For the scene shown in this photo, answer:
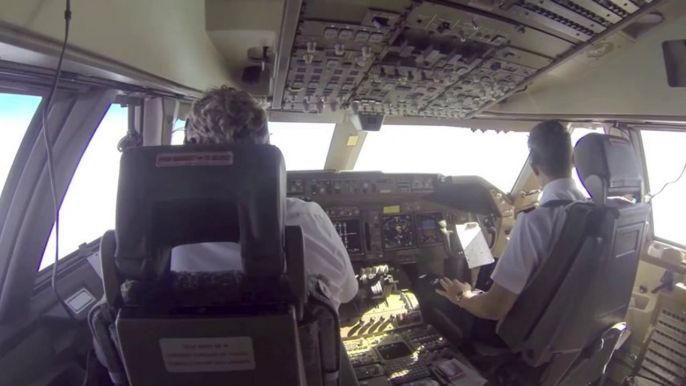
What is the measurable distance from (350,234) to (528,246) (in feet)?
4.57

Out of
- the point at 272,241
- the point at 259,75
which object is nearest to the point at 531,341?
the point at 272,241

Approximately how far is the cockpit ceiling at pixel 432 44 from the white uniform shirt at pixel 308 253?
1.86 feet

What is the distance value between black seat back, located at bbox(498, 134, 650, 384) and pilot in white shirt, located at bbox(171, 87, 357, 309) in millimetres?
997

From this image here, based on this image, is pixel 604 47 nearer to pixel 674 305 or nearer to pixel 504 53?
pixel 504 53

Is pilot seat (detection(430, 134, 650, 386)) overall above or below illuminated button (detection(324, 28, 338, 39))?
below

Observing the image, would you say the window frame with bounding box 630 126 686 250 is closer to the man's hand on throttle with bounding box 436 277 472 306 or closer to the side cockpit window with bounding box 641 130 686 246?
the side cockpit window with bounding box 641 130 686 246

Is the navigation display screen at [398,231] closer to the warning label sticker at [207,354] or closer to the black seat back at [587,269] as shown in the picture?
the black seat back at [587,269]

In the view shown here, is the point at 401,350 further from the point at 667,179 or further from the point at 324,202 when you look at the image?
the point at 667,179

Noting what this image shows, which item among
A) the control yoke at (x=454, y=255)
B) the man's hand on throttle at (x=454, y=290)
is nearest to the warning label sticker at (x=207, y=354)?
the man's hand on throttle at (x=454, y=290)

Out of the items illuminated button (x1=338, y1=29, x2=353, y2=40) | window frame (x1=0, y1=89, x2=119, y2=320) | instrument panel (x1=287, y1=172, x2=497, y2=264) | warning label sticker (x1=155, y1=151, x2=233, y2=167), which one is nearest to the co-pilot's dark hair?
instrument panel (x1=287, y1=172, x2=497, y2=264)

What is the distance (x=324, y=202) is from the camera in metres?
2.79

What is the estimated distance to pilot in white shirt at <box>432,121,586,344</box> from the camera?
175cm

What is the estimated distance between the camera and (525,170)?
3.67 m

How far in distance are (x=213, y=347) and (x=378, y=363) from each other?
1.64m
